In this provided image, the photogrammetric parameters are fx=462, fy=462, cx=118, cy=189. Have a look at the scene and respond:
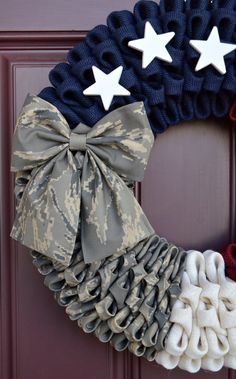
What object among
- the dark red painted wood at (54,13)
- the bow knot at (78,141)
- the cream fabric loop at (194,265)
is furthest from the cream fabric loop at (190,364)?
the dark red painted wood at (54,13)

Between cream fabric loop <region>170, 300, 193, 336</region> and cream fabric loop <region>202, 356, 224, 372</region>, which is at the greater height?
cream fabric loop <region>170, 300, 193, 336</region>

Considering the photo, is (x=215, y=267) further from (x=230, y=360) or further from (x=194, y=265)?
(x=230, y=360)

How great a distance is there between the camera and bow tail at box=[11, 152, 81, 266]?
0.65 metres

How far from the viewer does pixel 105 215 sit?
2.19ft

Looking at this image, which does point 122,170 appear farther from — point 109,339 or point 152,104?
point 109,339

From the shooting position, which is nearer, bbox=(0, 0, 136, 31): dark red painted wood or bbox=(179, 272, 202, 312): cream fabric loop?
bbox=(179, 272, 202, 312): cream fabric loop

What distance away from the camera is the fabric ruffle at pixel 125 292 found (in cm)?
69

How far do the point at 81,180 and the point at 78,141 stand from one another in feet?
0.19

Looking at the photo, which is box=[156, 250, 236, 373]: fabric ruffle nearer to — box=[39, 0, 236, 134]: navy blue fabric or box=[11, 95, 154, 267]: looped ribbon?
box=[11, 95, 154, 267]: looped ribbon

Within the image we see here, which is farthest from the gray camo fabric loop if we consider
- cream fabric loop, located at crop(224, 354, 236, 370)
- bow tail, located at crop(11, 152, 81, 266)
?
cream fabric loop, located at crop(224, 354, 236, 370)

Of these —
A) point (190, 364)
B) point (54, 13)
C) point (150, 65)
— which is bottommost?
point (190, 364)

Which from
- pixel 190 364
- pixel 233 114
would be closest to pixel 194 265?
pixel 190 364

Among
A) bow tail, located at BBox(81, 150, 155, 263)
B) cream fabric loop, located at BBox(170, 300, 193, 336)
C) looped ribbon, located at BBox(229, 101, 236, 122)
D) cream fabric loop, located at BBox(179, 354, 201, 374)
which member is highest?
looped ribbon, located at BBox(229, 101, 236, 122)

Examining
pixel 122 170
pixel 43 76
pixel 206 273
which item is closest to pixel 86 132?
pixel 122 170
